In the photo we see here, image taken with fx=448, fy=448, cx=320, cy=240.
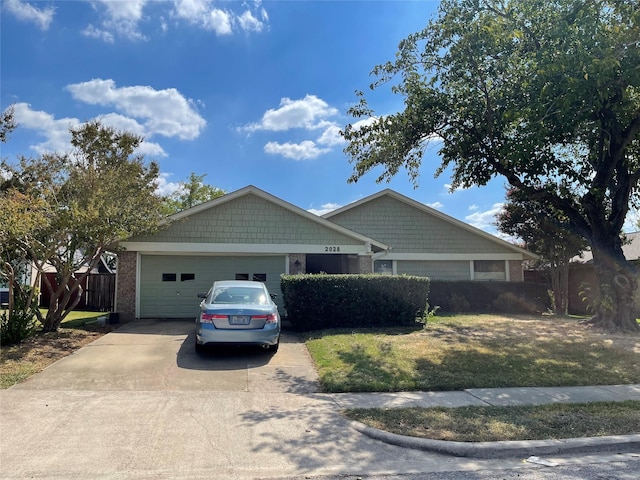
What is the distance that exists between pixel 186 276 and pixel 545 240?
51.1ft

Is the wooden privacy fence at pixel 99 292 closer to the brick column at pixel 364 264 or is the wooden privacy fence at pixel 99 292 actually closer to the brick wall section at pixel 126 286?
the brick wall section at pixel 126 286

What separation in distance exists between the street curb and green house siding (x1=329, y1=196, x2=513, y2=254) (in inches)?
602

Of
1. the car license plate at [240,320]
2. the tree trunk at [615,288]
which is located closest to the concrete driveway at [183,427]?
the car license plate at [240,320]

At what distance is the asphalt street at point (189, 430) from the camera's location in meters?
4.30

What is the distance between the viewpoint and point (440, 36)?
40.5ft

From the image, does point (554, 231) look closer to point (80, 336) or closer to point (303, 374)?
point (303, 374)

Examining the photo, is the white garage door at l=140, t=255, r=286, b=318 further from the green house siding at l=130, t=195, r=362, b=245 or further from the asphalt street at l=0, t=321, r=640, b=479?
the asphalt street at l=0, t=321, r=640, b=479

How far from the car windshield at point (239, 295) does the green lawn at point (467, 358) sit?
5.39 feet

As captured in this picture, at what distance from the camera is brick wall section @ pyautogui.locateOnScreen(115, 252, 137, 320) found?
14812 millimetres

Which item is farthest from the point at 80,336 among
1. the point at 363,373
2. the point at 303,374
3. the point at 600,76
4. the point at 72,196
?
the point at 600,76

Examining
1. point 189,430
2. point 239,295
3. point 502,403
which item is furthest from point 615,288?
point 189,430

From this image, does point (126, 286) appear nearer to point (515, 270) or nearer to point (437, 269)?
point (437, 269)

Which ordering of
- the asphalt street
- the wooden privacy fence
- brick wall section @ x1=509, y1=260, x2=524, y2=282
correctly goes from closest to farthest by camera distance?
the asphalt street
the wooden privacy fence
brick wall section @ x1=509, y1=260, x2=524, y2=282

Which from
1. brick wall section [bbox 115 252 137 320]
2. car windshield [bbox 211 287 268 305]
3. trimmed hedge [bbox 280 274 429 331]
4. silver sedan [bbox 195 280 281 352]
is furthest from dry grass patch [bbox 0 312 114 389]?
trimmed hedge [bbox 280 274 429 331]
